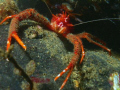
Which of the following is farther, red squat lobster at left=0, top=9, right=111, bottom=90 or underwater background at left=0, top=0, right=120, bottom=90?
red squat lobster at left=0, top=9, right=111, bottom=90

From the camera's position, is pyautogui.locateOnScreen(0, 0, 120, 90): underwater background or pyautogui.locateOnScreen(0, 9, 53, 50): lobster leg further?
pyautogui.locateOnScreen(0, 9, 53, 50): lobster leg

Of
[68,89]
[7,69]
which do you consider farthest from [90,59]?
[7,69]

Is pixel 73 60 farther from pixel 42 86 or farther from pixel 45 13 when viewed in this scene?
pixel 45 13

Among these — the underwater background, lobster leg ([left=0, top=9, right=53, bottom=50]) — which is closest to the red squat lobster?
lobster leg ([left=0, top=9, right=53, bottom=50])

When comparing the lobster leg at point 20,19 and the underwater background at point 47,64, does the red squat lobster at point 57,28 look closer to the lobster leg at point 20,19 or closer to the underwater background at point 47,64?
the lobster leg at point 20,19

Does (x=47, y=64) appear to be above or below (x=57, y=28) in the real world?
below

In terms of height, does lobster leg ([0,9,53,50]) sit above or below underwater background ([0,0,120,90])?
above

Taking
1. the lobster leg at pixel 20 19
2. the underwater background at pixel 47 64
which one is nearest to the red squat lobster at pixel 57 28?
the lobster leg at pixel 20 19

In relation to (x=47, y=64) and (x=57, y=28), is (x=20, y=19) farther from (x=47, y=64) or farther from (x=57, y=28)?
(x=47, y=64)

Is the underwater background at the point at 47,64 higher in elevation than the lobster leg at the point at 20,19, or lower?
lower

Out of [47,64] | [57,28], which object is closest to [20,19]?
[57,28]

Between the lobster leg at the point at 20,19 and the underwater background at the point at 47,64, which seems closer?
the underwater background at the point at 47,64

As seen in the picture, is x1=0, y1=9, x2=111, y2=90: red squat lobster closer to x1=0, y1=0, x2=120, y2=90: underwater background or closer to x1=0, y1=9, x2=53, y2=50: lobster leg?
x1=0, y1=9, x2=53, y2=50: lobster leg
